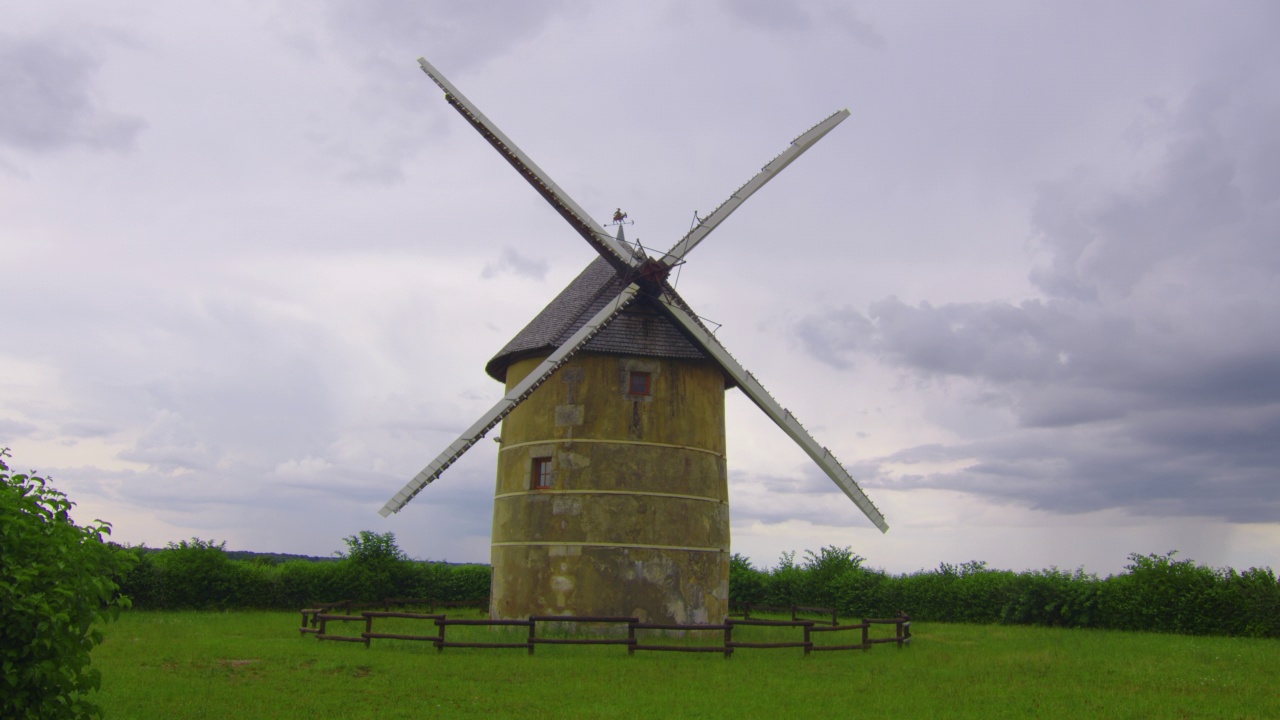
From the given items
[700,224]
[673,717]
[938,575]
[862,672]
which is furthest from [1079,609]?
[673,717]

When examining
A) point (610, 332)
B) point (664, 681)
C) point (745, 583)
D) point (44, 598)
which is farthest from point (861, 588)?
point (44, 598)

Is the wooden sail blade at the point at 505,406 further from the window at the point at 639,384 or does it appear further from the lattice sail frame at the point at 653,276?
the window at the point at 639,384

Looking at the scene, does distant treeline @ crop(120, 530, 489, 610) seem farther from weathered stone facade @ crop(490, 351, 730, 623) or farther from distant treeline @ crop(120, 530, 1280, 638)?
weathered stone facade @ crop(490, 351, 730, 623)

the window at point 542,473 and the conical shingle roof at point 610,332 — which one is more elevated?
the conical shingle roof at point 610,332

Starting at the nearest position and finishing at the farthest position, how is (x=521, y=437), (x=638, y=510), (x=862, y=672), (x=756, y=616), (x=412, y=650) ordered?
(x=862, y=672)
(x=412, y=650)
(x=638, y=510)
(x=521, y=437)
(x=756, y=616)

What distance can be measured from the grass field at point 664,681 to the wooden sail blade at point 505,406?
9.85 ft

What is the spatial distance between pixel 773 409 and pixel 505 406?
5.85m

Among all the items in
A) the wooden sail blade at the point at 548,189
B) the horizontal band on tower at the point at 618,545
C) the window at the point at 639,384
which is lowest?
the horizontal band on tower at the point at 618,545

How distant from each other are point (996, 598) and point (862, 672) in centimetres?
1390

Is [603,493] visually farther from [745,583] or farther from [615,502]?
[745,583]

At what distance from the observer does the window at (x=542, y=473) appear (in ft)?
67.0

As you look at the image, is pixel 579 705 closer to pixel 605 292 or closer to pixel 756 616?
pixel 605 292

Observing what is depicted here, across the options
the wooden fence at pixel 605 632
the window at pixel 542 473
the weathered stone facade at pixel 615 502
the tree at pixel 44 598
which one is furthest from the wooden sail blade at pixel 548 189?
the tree at pixel 44 598

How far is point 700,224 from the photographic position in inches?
838
